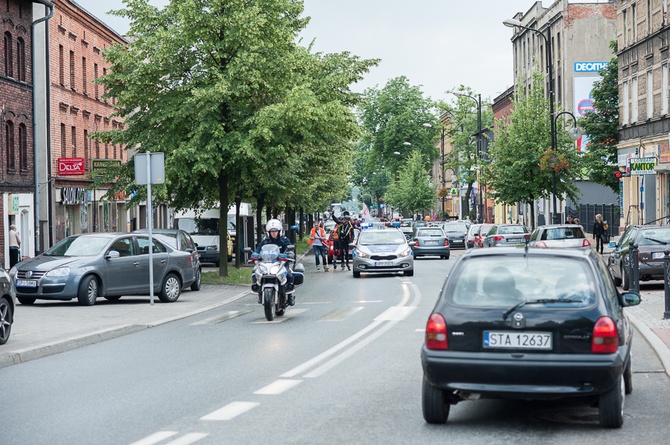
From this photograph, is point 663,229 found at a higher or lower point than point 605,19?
lower

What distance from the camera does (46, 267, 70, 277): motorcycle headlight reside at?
22250mm

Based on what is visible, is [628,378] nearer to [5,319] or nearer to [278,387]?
[278,387]

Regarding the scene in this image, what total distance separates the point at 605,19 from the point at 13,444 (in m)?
73.2

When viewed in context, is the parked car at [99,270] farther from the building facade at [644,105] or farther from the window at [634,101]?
the window at [634,101]

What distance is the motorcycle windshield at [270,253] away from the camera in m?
18.9

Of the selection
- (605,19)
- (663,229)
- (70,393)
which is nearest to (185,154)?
(663,229)

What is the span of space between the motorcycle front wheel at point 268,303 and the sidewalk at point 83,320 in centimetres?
175

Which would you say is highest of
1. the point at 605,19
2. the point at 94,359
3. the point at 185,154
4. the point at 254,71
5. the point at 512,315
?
the point at 605,19

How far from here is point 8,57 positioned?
136 ft

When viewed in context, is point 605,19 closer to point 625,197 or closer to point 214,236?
point 625,197

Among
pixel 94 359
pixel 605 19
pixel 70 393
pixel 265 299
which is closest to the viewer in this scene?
pixel 70 393

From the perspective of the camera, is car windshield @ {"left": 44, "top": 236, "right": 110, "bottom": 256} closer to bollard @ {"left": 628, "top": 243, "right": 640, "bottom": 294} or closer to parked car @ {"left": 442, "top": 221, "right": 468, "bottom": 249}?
bollard @ {"left": 628, "top": 243, "right": 640, "bottom": 294}

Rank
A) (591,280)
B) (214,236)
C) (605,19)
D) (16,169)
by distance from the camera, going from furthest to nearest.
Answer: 1. (605,19)
2. (214,236)
3. (16,169)
4. (591,280)

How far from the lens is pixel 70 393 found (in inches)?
420
